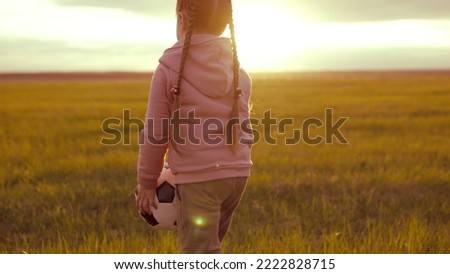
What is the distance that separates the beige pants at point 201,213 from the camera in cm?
256

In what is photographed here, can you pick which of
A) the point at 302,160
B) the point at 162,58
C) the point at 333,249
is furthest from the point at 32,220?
the point at 302,160

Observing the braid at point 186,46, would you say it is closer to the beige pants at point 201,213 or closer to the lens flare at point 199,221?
the beige pants at point 201,213

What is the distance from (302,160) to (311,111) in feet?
25.6

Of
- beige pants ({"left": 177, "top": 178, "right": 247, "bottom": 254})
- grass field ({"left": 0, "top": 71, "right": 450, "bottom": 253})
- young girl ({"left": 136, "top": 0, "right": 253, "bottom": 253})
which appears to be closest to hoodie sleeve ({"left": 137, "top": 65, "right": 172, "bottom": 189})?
young girl ({"left": 136, "top": 0, "right": 253, "bottom": 253})

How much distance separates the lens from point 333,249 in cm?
381

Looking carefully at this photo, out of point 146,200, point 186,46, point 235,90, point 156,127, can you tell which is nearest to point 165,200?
point 146,200

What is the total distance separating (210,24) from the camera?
2596mm

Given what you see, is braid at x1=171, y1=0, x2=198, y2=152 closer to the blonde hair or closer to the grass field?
the blonde hair

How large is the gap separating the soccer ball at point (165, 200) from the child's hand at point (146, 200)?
20 millimetres

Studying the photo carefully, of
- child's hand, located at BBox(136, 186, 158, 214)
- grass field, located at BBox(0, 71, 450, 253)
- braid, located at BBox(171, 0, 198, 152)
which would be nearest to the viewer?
braid, located at BBox(171, 0, 198, 152)

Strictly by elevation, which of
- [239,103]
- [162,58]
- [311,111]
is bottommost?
[311,111]

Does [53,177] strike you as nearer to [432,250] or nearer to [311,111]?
[432,250]

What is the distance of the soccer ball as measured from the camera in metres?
2.68

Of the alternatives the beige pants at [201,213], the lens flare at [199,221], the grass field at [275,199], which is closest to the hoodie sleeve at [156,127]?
the beige pants at [201,213]
